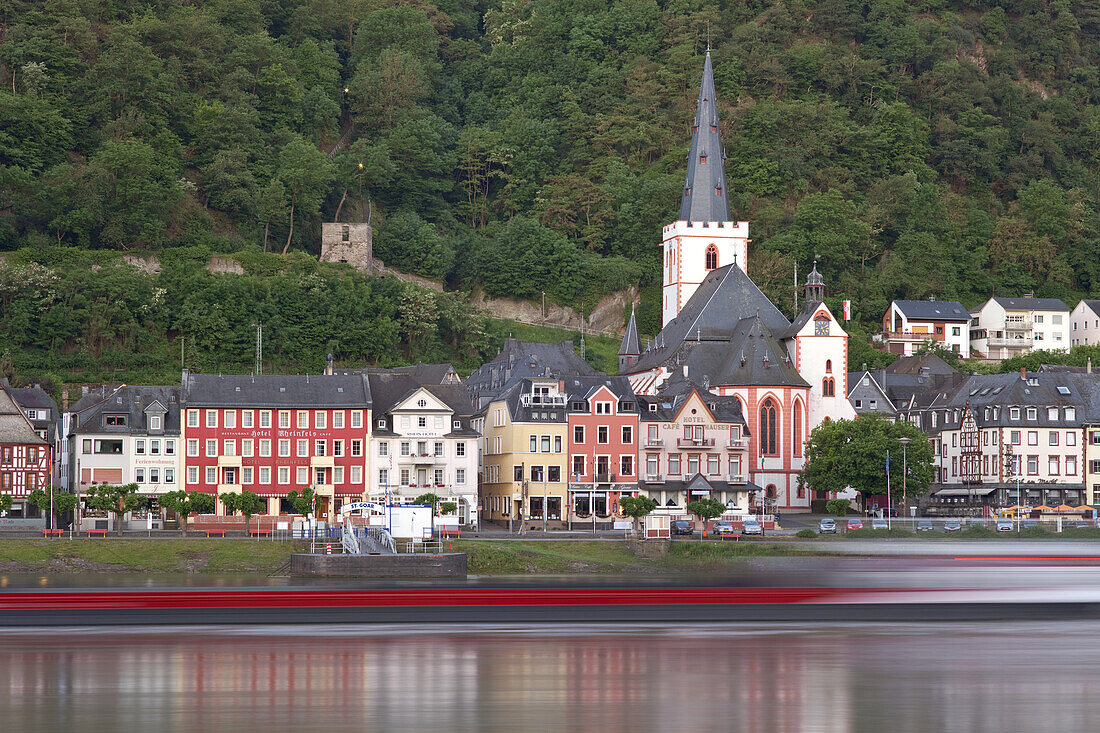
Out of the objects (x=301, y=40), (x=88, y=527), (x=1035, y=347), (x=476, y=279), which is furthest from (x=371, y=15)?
(x=88, y=527)

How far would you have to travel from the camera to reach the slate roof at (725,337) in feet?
276

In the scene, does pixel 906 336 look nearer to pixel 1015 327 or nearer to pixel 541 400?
pixel 1015 327

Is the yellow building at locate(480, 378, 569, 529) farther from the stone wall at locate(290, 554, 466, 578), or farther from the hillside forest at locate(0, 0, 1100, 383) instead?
the hillside forest at locate(0, 0, 1100, 383)

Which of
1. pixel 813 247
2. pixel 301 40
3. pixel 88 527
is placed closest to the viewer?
pixel 88 527

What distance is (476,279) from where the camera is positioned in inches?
4392

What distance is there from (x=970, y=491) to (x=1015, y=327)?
32.9 meters

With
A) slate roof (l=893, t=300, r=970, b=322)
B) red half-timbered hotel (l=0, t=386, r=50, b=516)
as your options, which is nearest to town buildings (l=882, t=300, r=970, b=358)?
slate roof (l=893, t=300, r=970, b=322)

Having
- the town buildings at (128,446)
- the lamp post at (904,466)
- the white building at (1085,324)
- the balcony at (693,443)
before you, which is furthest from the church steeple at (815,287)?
the town buildings at (128,446)

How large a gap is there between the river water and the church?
59.5 m

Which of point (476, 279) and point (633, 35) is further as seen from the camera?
point (633, 35)

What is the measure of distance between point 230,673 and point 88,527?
1807 inches

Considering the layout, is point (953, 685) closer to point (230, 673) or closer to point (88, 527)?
point (230, 673)

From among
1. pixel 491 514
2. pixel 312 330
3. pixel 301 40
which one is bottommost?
pixel 491 514

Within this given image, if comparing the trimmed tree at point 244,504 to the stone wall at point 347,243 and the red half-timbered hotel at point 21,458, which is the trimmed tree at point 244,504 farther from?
the stone wall at point 347,243
